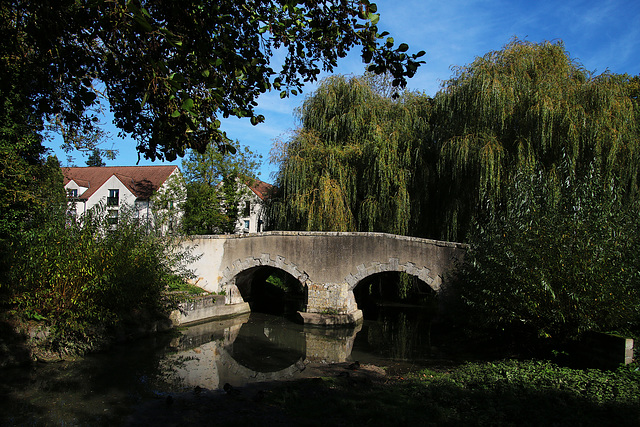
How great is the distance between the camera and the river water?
6.05m

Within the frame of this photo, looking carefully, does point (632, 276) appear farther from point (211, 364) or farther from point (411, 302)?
point (411, 302)

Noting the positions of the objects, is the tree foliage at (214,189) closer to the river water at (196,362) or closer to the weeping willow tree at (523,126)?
the river water at (196,362)

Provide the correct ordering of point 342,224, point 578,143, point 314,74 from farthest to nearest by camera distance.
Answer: point 342,224 < point 578,143 < point 314,74

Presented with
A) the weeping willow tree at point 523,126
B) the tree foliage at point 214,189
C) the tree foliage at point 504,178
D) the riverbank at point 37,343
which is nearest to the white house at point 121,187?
the tree foliage at point 214,189

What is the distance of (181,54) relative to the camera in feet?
11.7

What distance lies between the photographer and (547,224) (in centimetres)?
790

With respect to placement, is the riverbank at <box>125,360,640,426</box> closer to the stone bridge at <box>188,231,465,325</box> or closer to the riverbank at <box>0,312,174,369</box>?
the riverbank at <box>0,312,174,369</box>

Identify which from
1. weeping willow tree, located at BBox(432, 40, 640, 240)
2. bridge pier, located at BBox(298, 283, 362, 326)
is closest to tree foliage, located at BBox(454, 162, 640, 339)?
weeping willow tree, located at BBox(432, 40, 640, 240)

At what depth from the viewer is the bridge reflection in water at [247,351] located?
8273mm

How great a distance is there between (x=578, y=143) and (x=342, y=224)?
21.8 feet

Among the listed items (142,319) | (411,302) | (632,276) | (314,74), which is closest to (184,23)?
(314,74)

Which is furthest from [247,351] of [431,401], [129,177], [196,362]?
[129,177]

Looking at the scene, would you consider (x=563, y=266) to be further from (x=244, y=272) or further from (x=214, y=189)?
(x=214, y=189)

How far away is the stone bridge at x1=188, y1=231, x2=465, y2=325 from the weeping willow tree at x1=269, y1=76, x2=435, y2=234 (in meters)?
0.84
